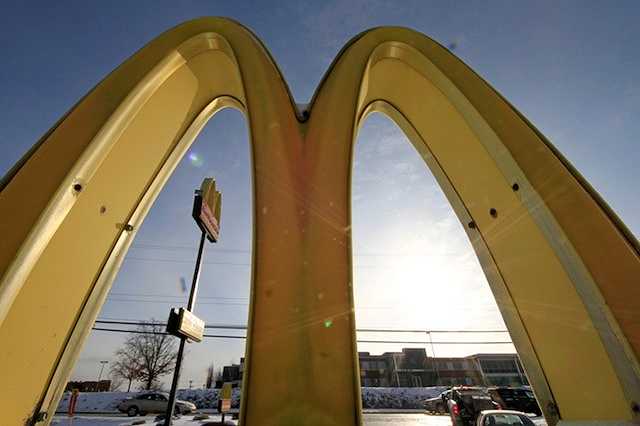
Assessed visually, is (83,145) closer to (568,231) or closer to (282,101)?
(282,101)

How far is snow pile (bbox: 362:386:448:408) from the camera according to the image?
22.3 metres

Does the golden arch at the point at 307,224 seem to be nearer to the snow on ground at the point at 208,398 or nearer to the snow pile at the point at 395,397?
the snow on ground at the point at 208,398

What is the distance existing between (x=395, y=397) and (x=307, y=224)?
1060 inches

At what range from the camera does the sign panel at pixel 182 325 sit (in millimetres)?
2654

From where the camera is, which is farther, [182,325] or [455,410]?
[455,410]

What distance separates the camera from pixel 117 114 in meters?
1.88

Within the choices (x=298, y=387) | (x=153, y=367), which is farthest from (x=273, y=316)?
(x=153, y=367)

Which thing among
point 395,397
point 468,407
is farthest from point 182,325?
point 395,397

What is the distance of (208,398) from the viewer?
21156 mm

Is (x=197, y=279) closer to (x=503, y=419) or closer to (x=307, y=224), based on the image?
(x=307, y=224)

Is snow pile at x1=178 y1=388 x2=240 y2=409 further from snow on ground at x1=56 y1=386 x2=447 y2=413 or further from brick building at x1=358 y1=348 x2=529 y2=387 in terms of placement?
brick building at x1=358 y1=348 x2=529 y2=387

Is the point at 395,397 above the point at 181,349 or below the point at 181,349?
below

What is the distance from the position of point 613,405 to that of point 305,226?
1.89 metres

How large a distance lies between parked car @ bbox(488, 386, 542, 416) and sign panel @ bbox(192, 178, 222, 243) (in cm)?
1412
